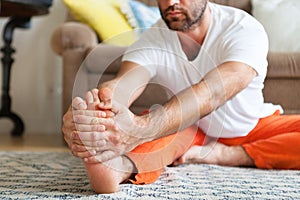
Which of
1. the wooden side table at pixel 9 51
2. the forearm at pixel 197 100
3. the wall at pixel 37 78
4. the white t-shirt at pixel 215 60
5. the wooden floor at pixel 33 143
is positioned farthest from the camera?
the wall at pixel 37 78

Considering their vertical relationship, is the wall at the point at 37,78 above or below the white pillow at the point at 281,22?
below

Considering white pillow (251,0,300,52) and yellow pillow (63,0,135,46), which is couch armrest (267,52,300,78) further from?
yellow pillow (63,0,135,46)

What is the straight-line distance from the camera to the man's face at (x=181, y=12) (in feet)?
4.54

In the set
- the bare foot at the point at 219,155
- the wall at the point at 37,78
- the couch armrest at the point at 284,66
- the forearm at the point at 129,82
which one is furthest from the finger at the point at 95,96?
the wall at the point at 37,78

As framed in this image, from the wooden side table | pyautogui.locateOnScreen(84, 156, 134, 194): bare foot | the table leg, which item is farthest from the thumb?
the table leg

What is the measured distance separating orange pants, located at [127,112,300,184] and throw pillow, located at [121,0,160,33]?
3.27ft

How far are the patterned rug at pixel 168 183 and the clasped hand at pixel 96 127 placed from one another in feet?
0.30

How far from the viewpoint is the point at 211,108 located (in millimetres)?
1293

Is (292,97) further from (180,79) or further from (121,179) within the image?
(121,179)

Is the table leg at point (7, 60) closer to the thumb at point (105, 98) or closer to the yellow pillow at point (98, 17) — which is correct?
the yellow pillow at point (98, 17)

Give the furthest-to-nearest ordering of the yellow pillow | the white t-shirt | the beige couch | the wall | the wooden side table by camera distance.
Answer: the wall < the wooden side table < the yellow pillow < the beige couch < the white t-shirt

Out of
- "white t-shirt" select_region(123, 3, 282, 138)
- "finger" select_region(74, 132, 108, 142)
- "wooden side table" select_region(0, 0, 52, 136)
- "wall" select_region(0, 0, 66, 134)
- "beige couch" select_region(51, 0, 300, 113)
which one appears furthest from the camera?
"wall" select_region(0, 0, 66, 134)

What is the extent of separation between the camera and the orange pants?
4.30 ft

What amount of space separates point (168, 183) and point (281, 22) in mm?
1372
